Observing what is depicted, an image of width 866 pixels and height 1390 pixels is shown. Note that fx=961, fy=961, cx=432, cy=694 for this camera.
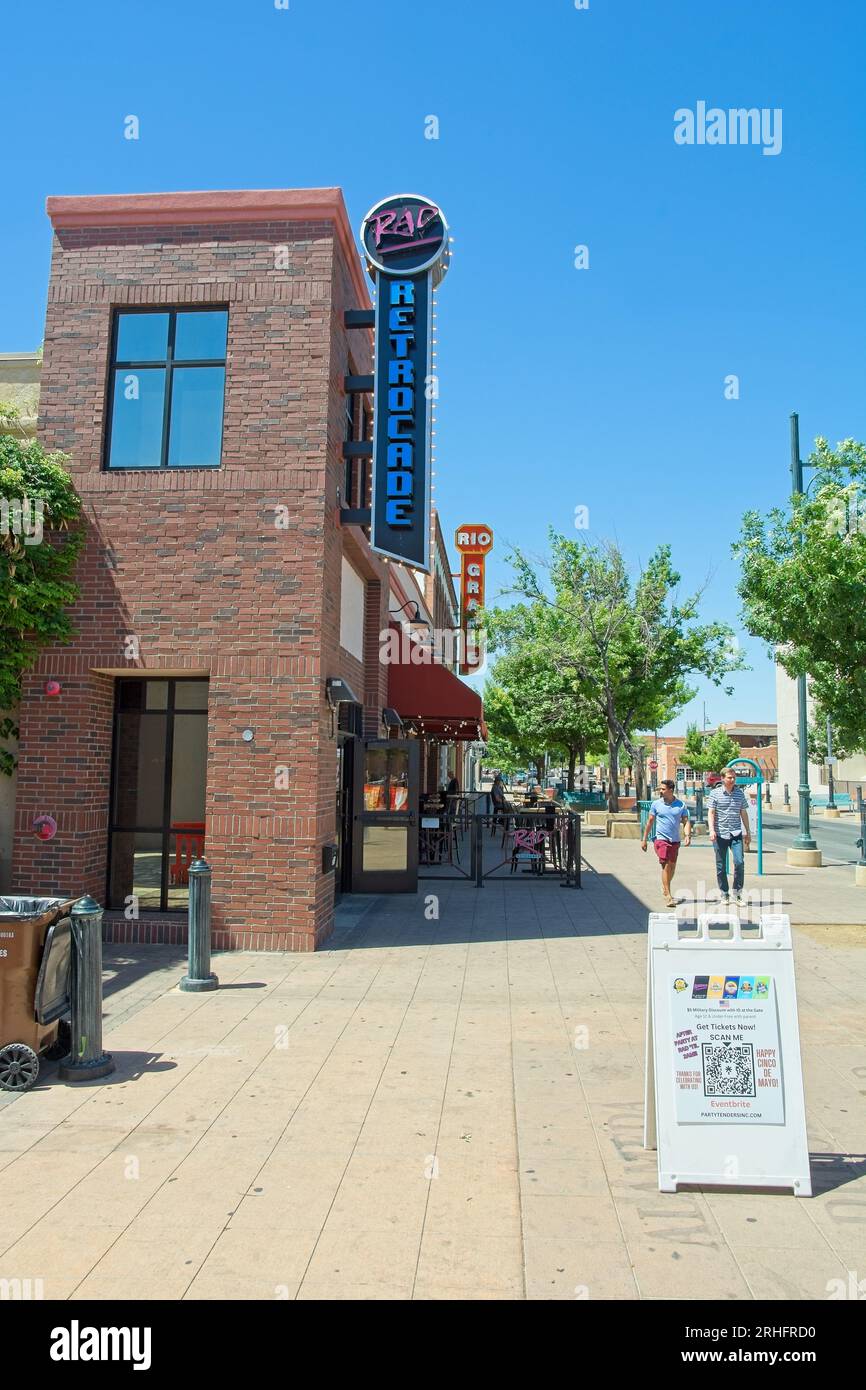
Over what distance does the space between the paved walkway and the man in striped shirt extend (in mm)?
3360

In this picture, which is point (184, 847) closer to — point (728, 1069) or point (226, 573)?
point (226, 573)

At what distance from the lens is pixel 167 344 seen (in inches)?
406

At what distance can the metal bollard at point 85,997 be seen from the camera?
5781 mm

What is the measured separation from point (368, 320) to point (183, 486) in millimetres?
2886

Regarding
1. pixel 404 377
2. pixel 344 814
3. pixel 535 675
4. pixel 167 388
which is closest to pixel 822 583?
pixel 404 377

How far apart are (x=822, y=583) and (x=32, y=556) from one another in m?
8.74

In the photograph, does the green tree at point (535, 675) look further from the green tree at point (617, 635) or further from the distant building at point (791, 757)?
the distant building at point (791, 757)

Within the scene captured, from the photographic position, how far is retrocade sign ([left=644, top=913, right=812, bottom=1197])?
443cm

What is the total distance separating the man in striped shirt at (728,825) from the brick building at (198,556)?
15.9ft

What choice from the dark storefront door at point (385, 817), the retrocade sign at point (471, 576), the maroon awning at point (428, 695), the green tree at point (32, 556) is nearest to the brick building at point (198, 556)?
the green tree at point (32, 556)

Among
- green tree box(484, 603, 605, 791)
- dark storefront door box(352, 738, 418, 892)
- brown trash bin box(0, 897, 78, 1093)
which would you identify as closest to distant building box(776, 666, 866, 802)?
green tree box(484, 603, 605, 791)

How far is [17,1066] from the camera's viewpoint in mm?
5668

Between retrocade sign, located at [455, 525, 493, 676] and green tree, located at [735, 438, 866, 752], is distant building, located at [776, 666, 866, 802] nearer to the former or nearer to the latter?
retrocade sign, located at [455, 525, 493, 676]

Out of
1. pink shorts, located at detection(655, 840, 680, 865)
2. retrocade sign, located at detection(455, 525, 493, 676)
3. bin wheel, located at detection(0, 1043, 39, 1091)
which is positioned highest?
retrocade sign, located at detection(455, 525, 493, 676)
